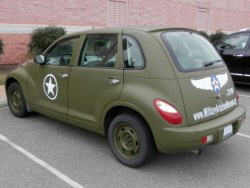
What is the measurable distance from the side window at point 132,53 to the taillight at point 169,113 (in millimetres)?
576

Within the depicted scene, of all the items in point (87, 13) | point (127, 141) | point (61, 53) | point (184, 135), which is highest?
point (87, 13)

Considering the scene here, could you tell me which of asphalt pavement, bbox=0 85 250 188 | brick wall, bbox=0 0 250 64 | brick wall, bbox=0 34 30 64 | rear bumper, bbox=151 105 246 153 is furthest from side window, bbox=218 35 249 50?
brick wall, bbox=0 34 30 64

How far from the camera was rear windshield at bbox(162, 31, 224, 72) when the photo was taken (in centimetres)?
387

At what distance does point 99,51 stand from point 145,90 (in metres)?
1.01

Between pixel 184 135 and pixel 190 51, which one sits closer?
pixel 184 135

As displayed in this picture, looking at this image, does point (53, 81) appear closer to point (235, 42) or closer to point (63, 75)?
point (63, 75)

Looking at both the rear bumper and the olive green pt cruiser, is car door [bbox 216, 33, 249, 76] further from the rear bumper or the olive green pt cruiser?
the rear bumper

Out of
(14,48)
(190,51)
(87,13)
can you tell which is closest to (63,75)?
(190,51)

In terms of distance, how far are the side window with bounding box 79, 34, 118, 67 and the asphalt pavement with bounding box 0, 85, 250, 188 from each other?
3.86ft

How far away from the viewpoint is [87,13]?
1329 centimetres

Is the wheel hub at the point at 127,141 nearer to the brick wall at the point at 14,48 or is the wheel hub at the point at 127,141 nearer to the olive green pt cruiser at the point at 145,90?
the olive green pt cruiser at the point at 145,90

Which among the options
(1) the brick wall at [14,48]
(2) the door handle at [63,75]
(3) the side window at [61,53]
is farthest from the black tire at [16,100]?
(1) the brick wall at [14,48]

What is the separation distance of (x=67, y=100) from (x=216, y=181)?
2.28 meters

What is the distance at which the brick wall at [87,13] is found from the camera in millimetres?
11297
